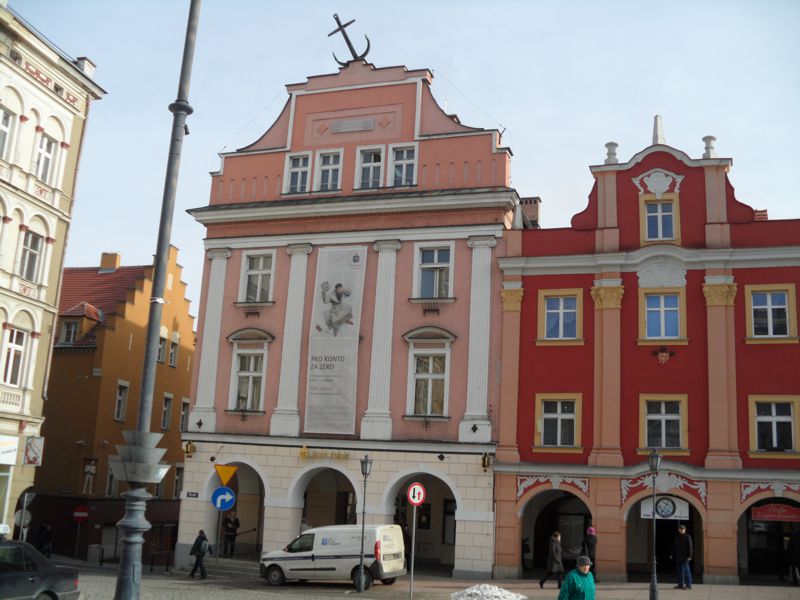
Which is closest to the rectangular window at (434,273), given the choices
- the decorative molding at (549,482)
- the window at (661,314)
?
the window at (661,314)

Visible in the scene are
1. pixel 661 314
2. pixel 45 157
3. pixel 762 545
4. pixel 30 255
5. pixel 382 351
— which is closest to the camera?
pixel 661 314

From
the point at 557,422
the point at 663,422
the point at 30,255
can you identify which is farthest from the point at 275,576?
the point at 30,255

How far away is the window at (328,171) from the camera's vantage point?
34.9 metres

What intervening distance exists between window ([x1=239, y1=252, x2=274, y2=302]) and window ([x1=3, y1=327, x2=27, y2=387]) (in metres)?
8.28

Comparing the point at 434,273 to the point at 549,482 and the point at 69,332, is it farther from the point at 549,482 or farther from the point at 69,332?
the point at 69,332

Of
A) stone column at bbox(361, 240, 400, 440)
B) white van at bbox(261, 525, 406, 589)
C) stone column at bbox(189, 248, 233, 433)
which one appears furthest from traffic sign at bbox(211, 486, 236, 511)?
stone column at bbox(189, 248, 233, 433)

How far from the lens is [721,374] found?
28.4 meters

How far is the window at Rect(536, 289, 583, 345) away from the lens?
3044 centimetres

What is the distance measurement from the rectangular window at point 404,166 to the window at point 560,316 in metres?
7.17

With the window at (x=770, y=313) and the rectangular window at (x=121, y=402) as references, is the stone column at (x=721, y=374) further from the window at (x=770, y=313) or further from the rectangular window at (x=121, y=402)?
the rectangular window at (x=121, y=402)

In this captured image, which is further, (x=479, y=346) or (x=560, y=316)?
(x=479, y=346)

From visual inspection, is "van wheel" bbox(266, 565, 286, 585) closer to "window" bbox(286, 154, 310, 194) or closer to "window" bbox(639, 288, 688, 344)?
"window" bbox(639, 288, 688, 344)

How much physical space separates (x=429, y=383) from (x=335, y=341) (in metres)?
4.00

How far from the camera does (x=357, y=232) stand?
33.8 m
